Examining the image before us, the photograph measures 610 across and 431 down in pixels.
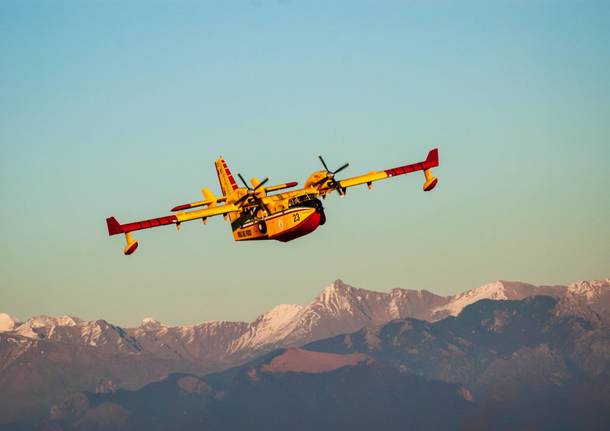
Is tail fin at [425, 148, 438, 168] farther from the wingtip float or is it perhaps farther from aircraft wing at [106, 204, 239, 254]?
aircraft wing at [106, 204, 239, 254]

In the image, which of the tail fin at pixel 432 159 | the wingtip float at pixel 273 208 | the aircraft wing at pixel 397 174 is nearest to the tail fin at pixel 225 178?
the wingtip float at pixel 273 208

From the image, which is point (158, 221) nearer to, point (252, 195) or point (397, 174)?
point (252, 195)

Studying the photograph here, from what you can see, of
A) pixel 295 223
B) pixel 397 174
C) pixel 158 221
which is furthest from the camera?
pixel 397 174

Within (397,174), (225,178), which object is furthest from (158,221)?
(397,174)

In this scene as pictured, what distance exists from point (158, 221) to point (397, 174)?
30.7 metres

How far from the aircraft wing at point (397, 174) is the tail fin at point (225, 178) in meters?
19.6

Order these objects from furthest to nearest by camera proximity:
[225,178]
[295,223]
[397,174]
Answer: [225,178] → [397,174] → [295,223]

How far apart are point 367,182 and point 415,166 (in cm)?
737

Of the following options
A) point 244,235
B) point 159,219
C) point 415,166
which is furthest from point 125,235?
point 415,166

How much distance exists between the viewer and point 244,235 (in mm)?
111875

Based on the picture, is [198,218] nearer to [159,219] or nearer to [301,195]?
[159,219]

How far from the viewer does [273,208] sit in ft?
357

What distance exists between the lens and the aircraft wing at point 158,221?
107 meters

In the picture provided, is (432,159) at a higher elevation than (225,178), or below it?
below
